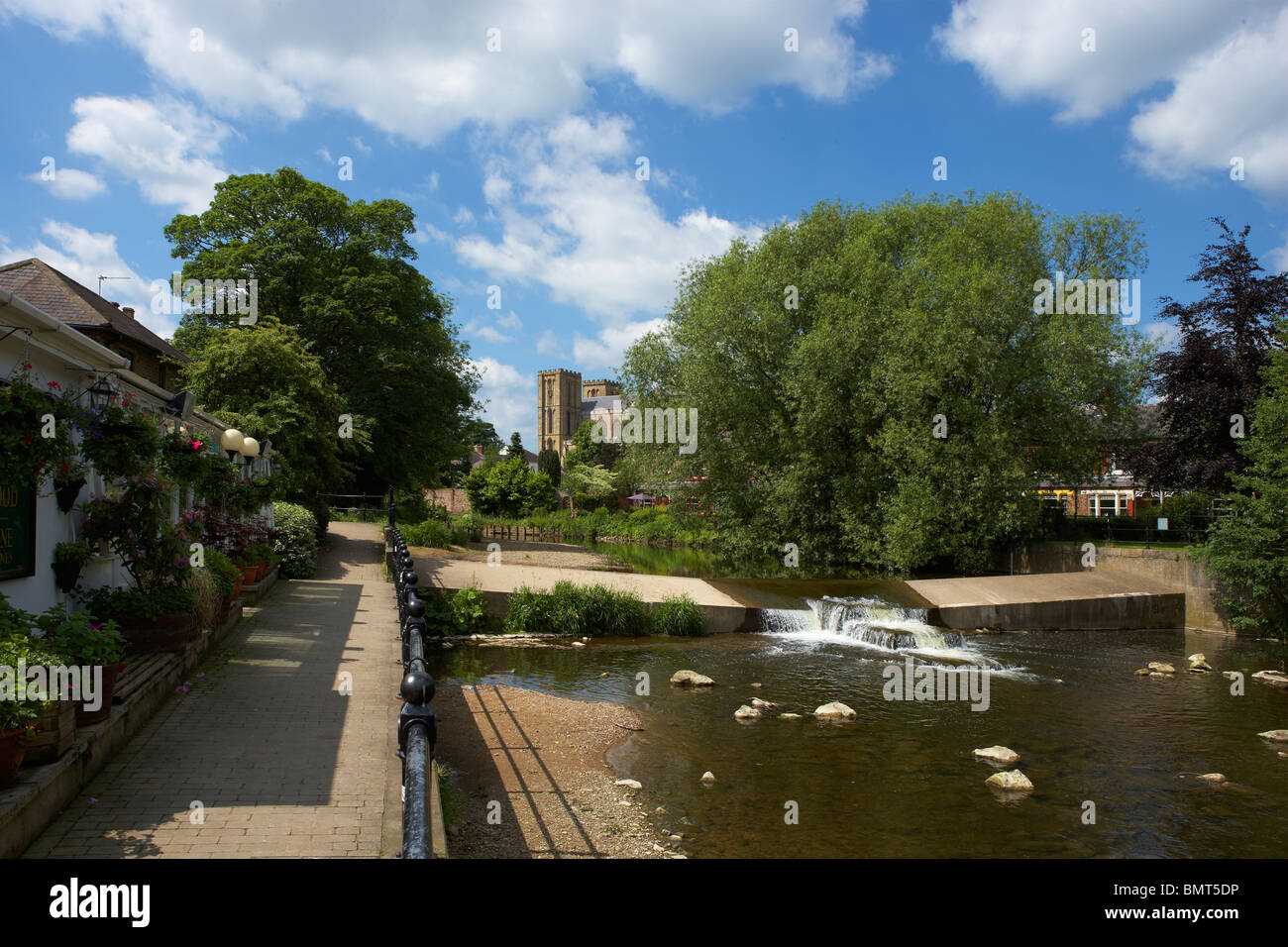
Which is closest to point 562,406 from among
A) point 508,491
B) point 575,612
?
point 508,491

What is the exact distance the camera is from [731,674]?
44.1ft

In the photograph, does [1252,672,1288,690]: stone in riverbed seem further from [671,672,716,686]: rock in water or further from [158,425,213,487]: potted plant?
[158,425,213,487]: potted plant

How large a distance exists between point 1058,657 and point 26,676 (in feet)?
52.1

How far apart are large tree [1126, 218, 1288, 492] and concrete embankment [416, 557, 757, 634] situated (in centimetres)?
1409

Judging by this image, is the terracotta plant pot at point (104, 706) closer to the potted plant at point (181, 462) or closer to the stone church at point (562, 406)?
the potted plant at point (181, 462)

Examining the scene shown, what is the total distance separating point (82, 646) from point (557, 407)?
12782 centimetres

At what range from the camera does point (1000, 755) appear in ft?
30.5

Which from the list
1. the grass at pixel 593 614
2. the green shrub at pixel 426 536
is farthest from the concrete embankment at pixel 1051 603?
the green shrub at pixel 426 536

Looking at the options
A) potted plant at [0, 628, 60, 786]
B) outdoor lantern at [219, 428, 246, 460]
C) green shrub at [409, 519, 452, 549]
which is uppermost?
outdoor lantern at [219, 428, 246, 460]

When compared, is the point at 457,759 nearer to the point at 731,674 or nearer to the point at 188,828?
the point at 188,828

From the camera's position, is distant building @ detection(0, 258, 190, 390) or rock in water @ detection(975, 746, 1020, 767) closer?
rock in water @ detection(975, 746, 1020, 767)

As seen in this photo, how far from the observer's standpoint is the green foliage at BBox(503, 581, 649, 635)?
16.6 m

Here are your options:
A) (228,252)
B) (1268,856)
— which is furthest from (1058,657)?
(228,252)

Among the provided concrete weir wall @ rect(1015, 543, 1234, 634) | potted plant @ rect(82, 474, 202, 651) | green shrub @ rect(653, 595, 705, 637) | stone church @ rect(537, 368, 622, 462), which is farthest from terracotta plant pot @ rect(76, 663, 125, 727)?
stone church @ rect(537, 368, 622, 462)
